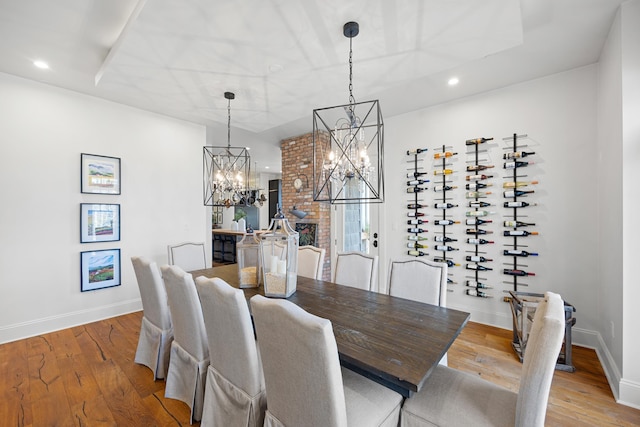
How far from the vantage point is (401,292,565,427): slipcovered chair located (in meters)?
1.03

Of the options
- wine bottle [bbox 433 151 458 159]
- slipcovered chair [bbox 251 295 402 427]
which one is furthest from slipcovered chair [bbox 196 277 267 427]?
wine bottle [bbox 433 151 458 159]

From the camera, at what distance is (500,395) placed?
50.1 inches

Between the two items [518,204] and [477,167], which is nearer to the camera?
[518,204]

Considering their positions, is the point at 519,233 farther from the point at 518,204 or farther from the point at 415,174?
the point at 415,174

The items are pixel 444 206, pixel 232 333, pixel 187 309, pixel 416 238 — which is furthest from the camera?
pixel 416 238

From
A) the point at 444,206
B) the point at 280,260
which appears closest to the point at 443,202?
the point at 444,206

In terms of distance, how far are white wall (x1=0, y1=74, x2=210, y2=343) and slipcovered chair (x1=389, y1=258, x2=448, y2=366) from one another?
3510 mm

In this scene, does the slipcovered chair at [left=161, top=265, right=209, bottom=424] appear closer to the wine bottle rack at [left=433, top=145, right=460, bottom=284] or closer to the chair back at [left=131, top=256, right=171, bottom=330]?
the chair back at [left=131, top=256, right=171, bottom=330]

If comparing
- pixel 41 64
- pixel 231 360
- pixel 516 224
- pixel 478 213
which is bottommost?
pixel 231 360

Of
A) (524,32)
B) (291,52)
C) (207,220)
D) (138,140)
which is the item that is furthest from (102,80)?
(524,32)

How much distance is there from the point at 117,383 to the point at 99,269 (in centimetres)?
192

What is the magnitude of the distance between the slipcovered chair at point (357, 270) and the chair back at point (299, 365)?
1476 millimetres

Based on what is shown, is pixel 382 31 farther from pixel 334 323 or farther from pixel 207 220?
pixel 207 220

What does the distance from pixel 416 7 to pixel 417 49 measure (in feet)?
1.58
